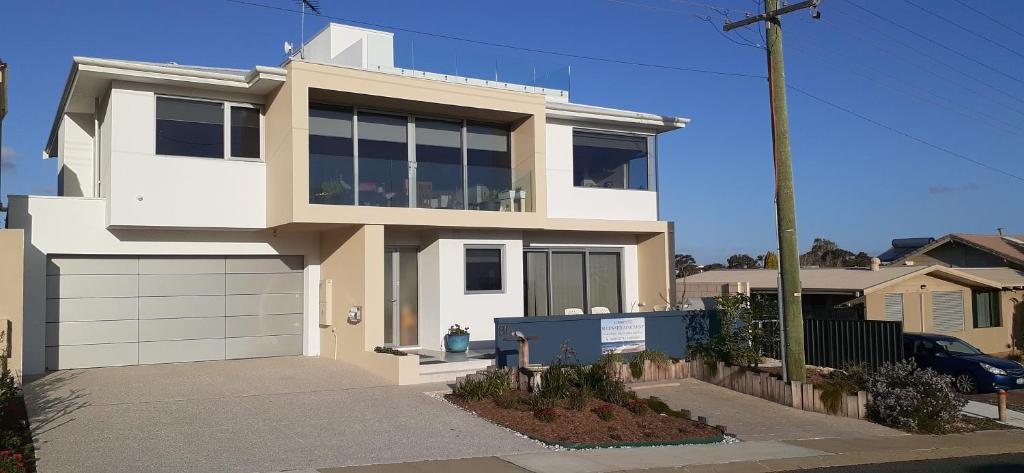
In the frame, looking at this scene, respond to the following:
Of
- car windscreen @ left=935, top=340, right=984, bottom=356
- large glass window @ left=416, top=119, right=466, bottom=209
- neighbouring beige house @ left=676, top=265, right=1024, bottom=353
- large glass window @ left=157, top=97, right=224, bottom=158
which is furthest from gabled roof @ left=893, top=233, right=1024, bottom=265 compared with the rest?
large glass window @ left=157, top=97, right=224, bottom=158

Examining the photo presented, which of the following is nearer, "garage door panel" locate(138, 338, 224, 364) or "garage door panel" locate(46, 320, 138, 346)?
"garage door panel" locate(46, 320, 138, 346)

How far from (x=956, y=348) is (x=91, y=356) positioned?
66.4ft

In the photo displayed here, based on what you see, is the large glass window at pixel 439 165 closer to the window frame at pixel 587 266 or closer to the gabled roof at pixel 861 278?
the window frame at pixel 587 266

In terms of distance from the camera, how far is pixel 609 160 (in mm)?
21250

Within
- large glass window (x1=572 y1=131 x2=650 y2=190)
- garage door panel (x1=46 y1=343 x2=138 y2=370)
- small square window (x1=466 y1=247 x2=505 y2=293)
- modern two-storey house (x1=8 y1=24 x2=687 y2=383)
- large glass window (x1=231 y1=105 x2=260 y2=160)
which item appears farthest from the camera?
large glass window (x1=572 y1=131 x2=650 y2=190)

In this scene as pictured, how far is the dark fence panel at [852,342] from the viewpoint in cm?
1780

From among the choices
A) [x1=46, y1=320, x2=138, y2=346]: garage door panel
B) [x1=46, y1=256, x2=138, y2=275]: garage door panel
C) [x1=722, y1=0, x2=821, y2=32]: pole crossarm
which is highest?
[x1=722, y1=0, x2=821, y2=32]: pole crossarm

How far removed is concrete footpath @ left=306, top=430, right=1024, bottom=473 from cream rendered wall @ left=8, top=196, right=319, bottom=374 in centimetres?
882

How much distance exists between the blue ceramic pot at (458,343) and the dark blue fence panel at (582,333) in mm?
1543

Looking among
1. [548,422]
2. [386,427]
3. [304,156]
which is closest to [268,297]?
[304,156]

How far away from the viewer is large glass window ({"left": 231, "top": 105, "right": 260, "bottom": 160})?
56.8 feet

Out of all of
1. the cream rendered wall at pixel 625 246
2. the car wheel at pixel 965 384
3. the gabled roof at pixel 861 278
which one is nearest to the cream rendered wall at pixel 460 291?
the cream rendered wall at pixel 625 246

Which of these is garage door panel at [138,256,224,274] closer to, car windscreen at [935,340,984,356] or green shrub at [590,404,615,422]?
green shrub at [590,404,615,422]

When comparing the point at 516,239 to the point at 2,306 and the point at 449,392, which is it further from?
the point at 2,306
